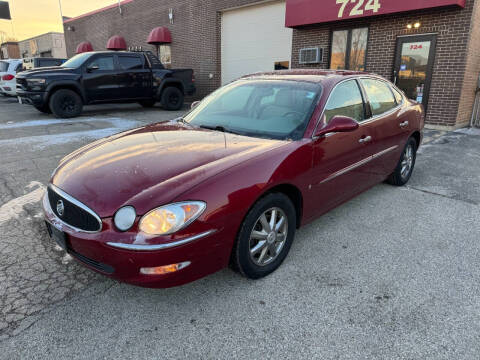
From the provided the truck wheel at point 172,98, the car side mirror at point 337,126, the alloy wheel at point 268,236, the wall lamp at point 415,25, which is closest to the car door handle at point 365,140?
the car side mirror at point 337,126

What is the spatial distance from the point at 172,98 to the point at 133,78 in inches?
63.8

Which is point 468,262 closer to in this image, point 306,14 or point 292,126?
point 292,126

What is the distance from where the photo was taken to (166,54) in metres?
17.2

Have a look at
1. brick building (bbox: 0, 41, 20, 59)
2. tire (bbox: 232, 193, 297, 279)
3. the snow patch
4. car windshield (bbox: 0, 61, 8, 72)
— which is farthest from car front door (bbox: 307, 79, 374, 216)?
brick building (bbox: 0, 41, 20, 59)

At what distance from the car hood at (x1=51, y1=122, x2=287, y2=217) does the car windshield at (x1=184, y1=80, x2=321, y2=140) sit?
185 mm

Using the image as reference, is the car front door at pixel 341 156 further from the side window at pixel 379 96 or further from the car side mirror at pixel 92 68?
the car side mirror at pixel 92 68

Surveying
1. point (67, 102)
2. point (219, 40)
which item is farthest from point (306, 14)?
point (67, 102)

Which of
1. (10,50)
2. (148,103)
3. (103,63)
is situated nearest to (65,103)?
(103,63)

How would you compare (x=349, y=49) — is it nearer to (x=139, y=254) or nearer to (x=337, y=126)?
(x=337, y=126)

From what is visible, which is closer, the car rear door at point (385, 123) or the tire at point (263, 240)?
the tire at point (263, 240)

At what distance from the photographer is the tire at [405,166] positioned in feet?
15.4

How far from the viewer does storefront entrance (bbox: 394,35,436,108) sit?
8852 millimetres

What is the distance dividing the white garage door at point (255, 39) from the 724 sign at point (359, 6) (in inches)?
107

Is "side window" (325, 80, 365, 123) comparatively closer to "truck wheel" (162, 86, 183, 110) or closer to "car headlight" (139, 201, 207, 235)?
"car headlight" (139, 201, 207, 235)
